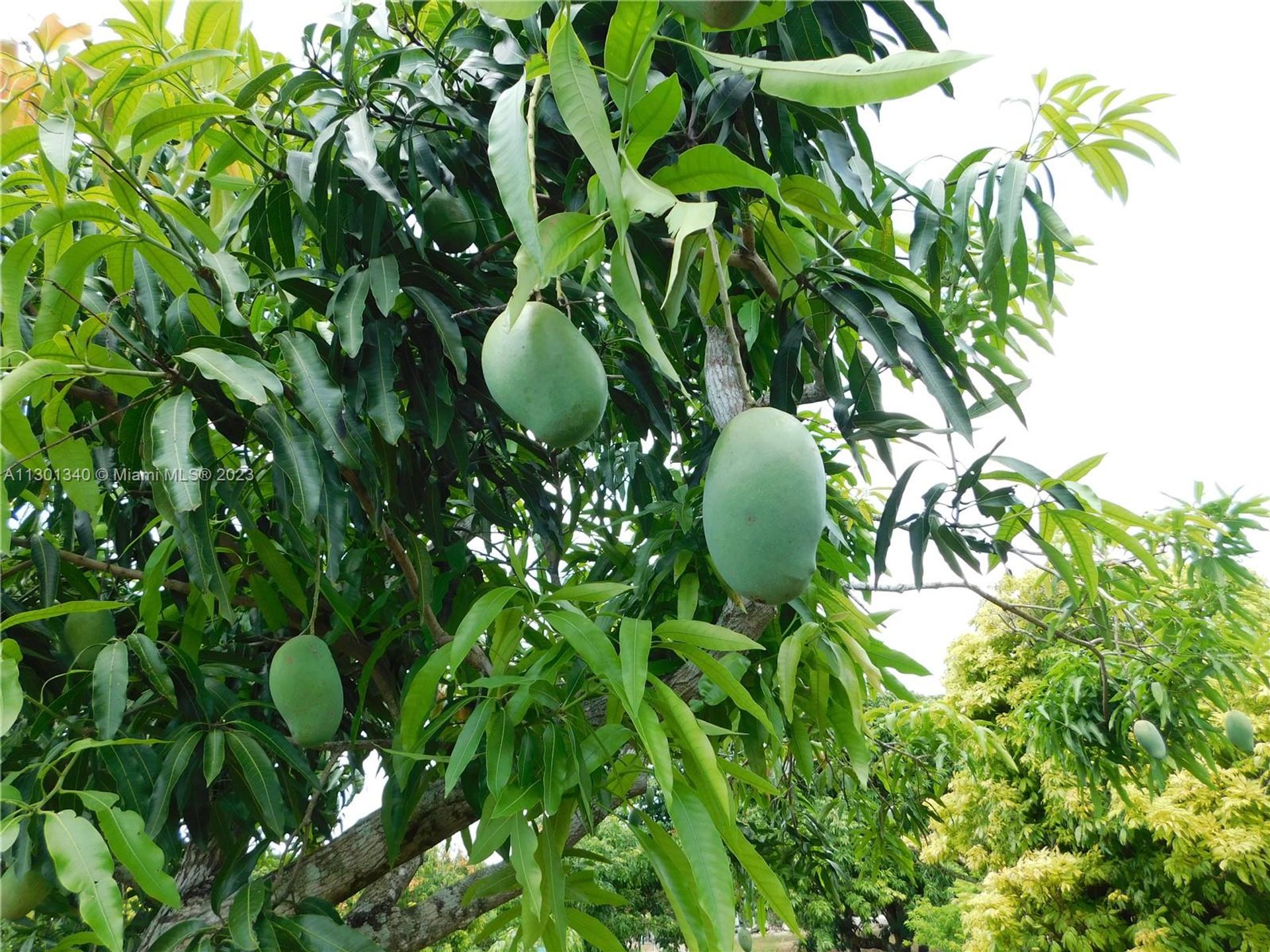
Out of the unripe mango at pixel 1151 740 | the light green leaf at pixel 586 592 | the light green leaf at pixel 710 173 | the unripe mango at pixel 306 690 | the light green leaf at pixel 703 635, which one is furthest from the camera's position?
the unripe mango at pixel 1151 740

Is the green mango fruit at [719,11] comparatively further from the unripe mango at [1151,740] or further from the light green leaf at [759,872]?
the unripe mango at [1151,740]

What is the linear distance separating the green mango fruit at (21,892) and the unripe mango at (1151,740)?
2877mm

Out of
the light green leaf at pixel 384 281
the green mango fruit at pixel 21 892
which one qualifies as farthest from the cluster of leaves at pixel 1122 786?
the green mango fruit at pixel 21 892

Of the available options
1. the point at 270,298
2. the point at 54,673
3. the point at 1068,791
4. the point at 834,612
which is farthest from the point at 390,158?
the point at 1068,791

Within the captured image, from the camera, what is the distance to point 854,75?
448 millimetres

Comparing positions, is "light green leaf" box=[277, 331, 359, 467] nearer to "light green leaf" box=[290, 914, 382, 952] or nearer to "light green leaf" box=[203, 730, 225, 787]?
"light green leaf" box=[203, 730, 225, 787]

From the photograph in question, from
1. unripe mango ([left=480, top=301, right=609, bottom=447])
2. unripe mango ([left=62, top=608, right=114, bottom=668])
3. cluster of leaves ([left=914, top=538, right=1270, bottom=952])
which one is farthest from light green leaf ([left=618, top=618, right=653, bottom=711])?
cluster of leaves ([left=914, top=538, right=1270, bottom=952])

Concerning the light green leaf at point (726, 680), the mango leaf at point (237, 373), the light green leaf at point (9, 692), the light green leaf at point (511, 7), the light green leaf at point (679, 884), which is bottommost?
the light green leaf at point (679, 884)

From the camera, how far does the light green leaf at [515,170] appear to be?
1.44ft

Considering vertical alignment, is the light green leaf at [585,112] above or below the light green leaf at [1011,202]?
below

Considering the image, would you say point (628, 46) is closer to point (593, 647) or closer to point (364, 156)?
point (364, 156)

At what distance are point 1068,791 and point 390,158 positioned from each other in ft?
17.6

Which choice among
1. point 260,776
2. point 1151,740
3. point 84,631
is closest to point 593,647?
point 260,776

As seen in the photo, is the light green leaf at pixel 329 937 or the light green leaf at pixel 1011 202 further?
the light green leaf at pixel 329 937
